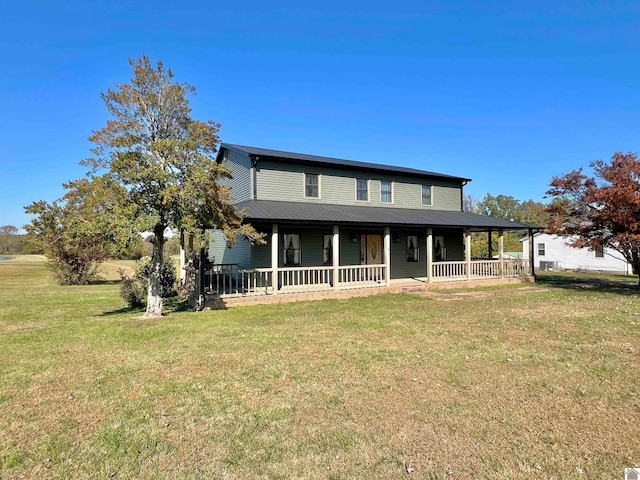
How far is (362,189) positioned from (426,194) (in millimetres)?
4148

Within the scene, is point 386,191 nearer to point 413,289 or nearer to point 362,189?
point 362,189

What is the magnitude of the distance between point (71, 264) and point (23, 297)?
22.6ft

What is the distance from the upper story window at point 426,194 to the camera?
19.9 meters

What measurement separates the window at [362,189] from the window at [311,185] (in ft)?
6.99

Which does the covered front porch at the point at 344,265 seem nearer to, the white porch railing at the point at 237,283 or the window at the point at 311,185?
the white porch railing at the point at 237,283

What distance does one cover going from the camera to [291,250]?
15.8m

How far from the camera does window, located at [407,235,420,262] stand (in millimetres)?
18844

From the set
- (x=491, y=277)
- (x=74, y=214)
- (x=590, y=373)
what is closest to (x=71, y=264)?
(x=74, y=214)

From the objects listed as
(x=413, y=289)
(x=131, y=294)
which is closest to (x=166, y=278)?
(x=131, y=294)

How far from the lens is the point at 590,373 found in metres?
5.37

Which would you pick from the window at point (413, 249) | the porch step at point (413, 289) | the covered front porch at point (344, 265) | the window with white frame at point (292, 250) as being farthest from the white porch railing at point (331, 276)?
the window at point (413, 249)

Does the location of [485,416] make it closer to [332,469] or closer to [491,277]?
[332,469]

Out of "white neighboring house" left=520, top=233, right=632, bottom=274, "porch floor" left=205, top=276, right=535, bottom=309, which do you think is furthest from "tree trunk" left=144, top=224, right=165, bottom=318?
"white neighboring house" left=520, top=233, right=632, bottom=274

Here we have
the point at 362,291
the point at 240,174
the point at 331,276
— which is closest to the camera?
the point at 362,291
